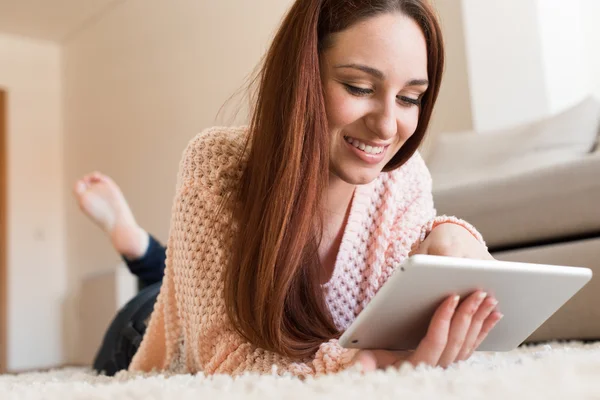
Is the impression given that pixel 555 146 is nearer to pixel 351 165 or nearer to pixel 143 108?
pixel 351 165

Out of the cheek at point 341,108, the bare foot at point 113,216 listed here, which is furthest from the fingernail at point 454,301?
the bare foot at point 113,216

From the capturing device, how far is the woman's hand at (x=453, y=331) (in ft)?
2.46

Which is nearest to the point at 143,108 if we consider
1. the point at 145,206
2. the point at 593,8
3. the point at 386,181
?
the point at 145,206

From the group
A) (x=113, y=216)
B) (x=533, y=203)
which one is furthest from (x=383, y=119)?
(x=113, y=216)

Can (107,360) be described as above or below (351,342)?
below

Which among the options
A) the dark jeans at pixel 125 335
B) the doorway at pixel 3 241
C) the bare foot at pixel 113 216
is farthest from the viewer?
the doorway at pixel 3 241

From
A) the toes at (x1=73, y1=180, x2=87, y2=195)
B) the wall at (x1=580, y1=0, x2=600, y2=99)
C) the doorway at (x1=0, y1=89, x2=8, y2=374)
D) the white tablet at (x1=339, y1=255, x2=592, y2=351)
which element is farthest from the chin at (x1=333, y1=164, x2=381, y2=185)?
the doorway at (x1=0, y1=89, x2=8, y2=374)

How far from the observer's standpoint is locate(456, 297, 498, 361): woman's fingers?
76cm

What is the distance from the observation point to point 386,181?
49.4 inches

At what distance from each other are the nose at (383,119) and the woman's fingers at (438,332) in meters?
0.32

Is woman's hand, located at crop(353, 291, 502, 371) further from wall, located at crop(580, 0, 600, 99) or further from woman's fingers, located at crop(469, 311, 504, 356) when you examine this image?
wall, located at crop(580, 0, 600, 99)

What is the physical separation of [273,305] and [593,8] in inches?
102

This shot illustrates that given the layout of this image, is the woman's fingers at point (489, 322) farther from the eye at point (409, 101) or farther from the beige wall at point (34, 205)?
the beige wall at point (34, 205)

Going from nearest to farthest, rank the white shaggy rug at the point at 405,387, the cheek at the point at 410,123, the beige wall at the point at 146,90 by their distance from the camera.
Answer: the white shaggy rug at the point at 405,387
the cheek at the point at 410,123
the beige wall at the point at 146,90
